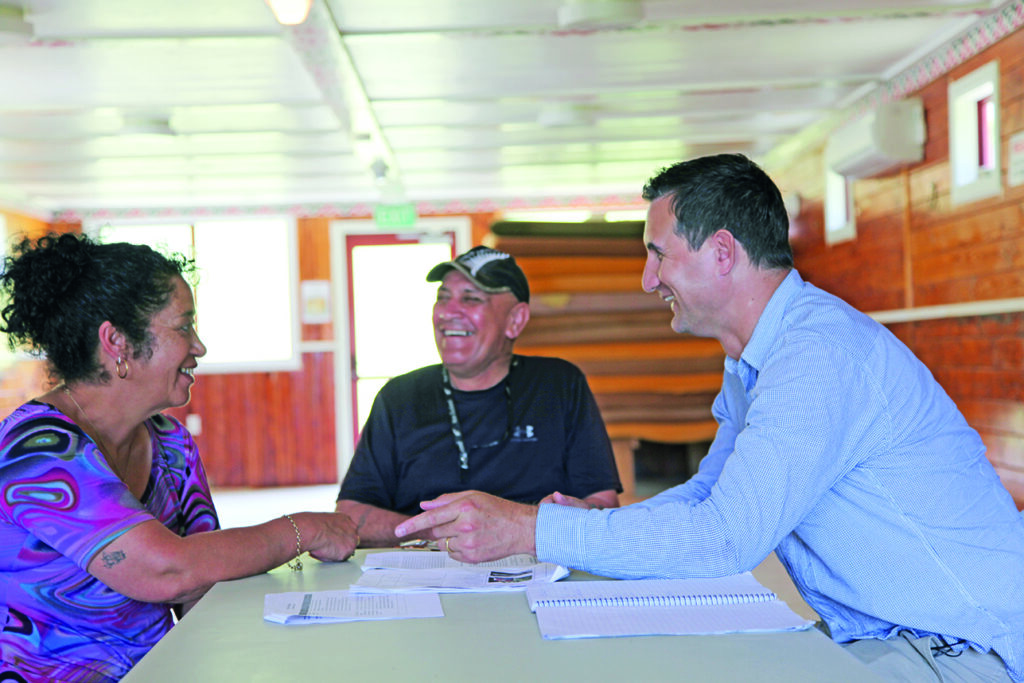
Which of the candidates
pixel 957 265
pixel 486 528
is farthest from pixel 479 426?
pixel 957 265

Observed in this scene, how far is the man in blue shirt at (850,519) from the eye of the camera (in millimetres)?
1386

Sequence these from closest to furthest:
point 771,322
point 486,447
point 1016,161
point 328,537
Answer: point 771,322 < point 328,537 < point 486,447 < point 1016,161

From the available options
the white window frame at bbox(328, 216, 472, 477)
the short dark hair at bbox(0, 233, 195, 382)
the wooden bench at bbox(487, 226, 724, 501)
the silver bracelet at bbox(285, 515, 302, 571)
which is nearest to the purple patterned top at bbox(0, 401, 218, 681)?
the short dark hair at bbox(0, 233, 195, 382)

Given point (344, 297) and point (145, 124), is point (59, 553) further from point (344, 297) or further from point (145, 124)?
point (344, 297)

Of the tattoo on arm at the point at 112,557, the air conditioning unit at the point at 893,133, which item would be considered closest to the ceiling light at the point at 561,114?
the air conditioning unit at the point at 893,133

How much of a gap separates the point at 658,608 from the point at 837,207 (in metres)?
5.10

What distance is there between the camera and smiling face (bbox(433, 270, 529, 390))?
100 inches

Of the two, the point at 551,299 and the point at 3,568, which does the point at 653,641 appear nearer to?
Result: the point at 3,568

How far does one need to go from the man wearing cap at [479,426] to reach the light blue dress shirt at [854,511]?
3.17 ft

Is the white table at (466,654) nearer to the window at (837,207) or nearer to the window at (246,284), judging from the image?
the window at (837,207)

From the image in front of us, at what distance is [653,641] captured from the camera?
1.22 m

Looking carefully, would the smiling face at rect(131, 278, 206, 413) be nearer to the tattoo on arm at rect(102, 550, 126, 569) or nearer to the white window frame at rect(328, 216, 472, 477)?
the tattoo on arm at rect(102, 550, 126, 569)

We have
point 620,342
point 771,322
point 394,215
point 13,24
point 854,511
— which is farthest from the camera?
point 394,215

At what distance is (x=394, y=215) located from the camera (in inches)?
326
